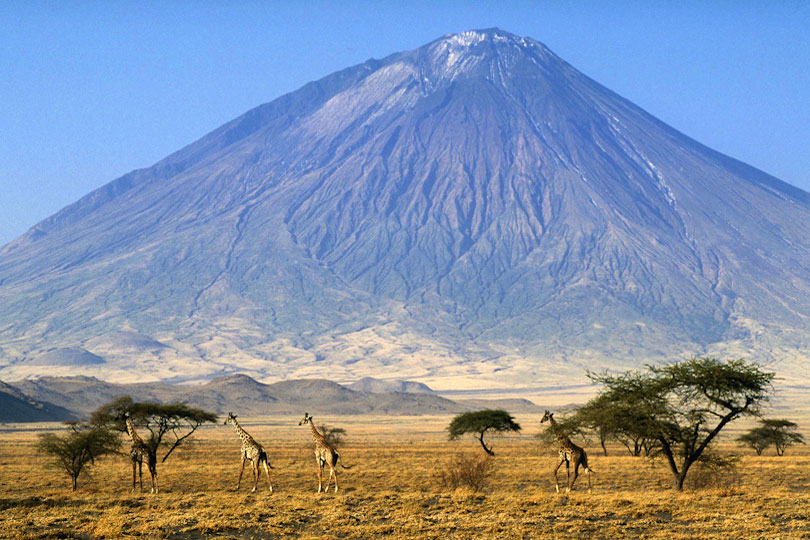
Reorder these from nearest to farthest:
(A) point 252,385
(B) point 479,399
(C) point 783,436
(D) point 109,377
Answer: (C) point 783,436
(A) point 252,385
(B) point 479,399
(D) point 109,377

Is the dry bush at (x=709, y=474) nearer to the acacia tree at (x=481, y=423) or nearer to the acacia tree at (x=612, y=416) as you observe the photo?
the acacia tree at (x=612, y=416)

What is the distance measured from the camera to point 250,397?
131 m

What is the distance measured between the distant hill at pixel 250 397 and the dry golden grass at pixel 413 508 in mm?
87310

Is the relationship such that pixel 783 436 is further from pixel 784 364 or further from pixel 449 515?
pixel 784 364

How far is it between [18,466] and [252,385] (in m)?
96.1

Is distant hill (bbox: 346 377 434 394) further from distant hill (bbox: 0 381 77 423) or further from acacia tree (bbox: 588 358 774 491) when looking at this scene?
acacia tree (bbox: 588 358 774 491)

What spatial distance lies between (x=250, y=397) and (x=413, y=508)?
112m

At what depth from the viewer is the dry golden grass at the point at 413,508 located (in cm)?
1881

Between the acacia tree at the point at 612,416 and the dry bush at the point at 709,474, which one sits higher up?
the acacia tree at the point at 612,416

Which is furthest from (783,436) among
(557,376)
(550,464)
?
(557,376)

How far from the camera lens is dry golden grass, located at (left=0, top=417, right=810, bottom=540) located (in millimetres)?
18812

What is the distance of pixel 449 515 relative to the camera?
20.9m

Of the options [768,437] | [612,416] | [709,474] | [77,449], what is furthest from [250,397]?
[612,416]

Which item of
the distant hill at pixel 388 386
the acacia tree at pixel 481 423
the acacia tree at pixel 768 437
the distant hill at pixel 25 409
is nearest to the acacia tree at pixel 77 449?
the acacia tree at pixel 481 423
